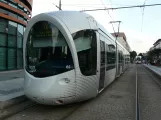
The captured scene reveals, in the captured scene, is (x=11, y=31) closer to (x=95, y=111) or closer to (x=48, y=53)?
(x=48, y=53)

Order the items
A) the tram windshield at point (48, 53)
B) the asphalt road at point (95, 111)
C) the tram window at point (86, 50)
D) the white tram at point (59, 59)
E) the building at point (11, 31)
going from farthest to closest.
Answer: the building at point (11, 31), the tram window at point (86, 50), the tram windshield at point (48, 53), the white tram at point (59, 59), the asphalt road at point (95, 111)

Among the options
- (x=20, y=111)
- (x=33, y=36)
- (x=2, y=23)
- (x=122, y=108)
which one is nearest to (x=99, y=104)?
(x=122, y=108)

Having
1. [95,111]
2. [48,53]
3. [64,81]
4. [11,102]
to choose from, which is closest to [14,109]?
[11,102]

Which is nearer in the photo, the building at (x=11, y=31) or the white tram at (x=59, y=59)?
the white tram at (x=59, y=59)

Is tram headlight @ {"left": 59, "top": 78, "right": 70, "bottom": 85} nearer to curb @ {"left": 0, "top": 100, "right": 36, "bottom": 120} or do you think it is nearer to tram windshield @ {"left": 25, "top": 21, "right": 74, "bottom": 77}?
tram windshield @ {"left": 25, "top": 21, "right": 74, "bottom": 77}

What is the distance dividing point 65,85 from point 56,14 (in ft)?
7.25

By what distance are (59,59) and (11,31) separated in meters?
16.3

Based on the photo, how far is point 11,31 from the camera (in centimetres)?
2170

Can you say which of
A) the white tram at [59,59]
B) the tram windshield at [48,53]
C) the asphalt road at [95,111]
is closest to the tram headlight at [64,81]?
the white tram at [59,59]

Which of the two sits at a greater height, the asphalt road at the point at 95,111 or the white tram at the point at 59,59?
the white tram at the point at 59,59

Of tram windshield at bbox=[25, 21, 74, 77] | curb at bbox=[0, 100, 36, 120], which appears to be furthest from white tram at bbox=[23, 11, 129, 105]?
curb at bbox=[0, 100, 36, 120]

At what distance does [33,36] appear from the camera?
722cm

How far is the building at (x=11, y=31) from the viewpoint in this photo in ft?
66.4

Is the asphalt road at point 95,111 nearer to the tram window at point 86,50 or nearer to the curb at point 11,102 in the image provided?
the curb at point 11,102
